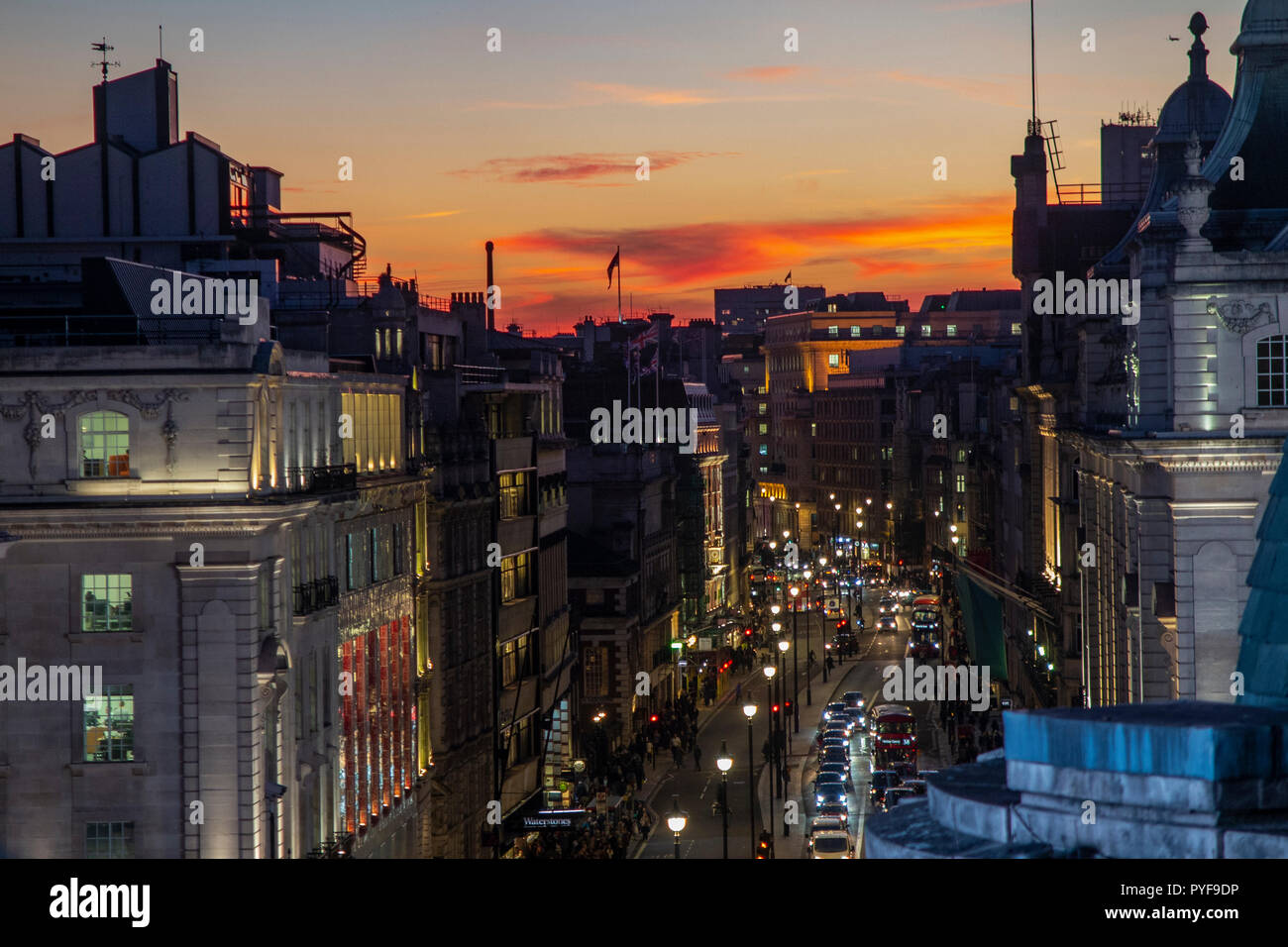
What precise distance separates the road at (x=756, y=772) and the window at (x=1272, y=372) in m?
13.6

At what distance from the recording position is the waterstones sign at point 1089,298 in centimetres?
4816

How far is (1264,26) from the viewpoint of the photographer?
48.6 m

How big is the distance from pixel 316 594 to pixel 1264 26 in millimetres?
25138

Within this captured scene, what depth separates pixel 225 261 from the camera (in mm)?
57562

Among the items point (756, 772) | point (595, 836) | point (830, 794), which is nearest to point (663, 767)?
point (756, 772)

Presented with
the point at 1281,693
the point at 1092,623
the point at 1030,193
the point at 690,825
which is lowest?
the point at 690,825

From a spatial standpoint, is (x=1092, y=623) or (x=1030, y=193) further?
(x=1030, y=193)

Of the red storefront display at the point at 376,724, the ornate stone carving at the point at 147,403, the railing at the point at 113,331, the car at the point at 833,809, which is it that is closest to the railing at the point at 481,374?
the red storefront display at the point at 376,724

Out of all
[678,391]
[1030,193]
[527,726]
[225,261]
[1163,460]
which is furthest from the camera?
[678,391]

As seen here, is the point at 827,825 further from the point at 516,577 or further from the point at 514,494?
the point at 514,494

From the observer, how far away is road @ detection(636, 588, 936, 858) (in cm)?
6241
